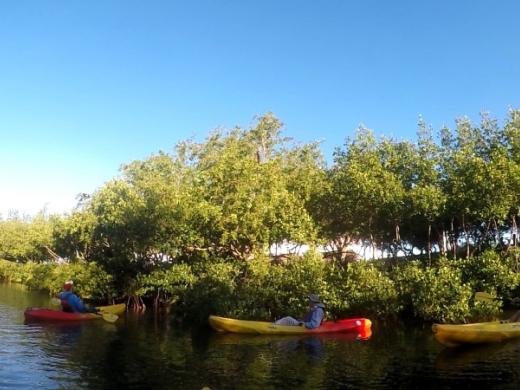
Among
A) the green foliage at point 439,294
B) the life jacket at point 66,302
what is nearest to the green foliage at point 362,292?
the green foliage at point 439,294

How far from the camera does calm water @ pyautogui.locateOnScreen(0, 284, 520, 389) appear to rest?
1362 cm

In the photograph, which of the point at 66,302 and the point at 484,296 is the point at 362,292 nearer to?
the point at 484,296

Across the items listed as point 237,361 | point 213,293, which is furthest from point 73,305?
point 237,361

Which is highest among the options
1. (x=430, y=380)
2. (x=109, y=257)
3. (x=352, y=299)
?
(x=109, y=257)

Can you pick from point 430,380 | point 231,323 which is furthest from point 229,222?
point 430,380

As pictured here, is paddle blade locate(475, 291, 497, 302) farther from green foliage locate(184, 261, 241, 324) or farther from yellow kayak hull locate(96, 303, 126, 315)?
yellow kayak hull locate(96, 303, 126, 315)

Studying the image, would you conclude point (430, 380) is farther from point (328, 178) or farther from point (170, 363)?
point (328, 178)

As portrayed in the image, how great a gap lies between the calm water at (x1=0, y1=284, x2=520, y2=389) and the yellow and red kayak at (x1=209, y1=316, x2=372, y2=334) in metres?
0.50

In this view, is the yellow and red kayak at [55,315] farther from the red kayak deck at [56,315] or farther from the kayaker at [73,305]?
the kayaker at [73,305]

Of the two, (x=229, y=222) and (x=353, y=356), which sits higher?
(x=229, y=222)

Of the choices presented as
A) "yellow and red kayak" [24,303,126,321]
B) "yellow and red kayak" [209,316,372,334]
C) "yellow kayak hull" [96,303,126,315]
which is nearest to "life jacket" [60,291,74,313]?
"yellow and red kayak" [24,303,126,321]

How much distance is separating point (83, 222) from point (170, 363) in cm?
2676

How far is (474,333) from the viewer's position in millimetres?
18109

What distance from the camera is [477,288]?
25.5 meters
